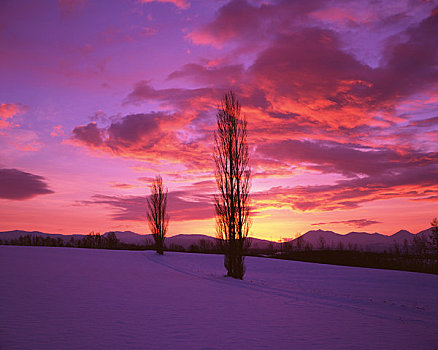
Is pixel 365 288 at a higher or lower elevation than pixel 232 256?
lower

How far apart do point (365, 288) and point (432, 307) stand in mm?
4804

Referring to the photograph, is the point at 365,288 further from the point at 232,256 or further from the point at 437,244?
the point at 437,244

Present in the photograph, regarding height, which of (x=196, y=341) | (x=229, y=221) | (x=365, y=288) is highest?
(x=229, y=221)

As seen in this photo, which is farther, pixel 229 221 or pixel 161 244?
pixel 161 244

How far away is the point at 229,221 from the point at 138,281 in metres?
5.41

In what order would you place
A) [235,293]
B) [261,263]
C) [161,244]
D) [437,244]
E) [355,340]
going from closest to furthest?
[355,340] < [235,293] < [261,263] < [161,244] < [437,244]

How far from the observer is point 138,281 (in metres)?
14.3

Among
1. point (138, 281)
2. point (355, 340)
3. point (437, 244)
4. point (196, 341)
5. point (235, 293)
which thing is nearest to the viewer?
point (196, 341)

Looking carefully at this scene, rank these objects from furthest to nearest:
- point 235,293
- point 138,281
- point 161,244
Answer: point 161,244 < point 138,281 < point 235,293

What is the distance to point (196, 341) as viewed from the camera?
5.98 meters

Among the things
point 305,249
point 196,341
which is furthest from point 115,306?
point 305,249

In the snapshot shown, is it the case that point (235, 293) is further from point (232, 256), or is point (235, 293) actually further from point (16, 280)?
point (16, 280)

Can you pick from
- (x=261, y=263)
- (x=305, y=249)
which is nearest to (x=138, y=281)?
(x=261, y=263)

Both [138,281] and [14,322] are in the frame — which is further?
[138,281]
